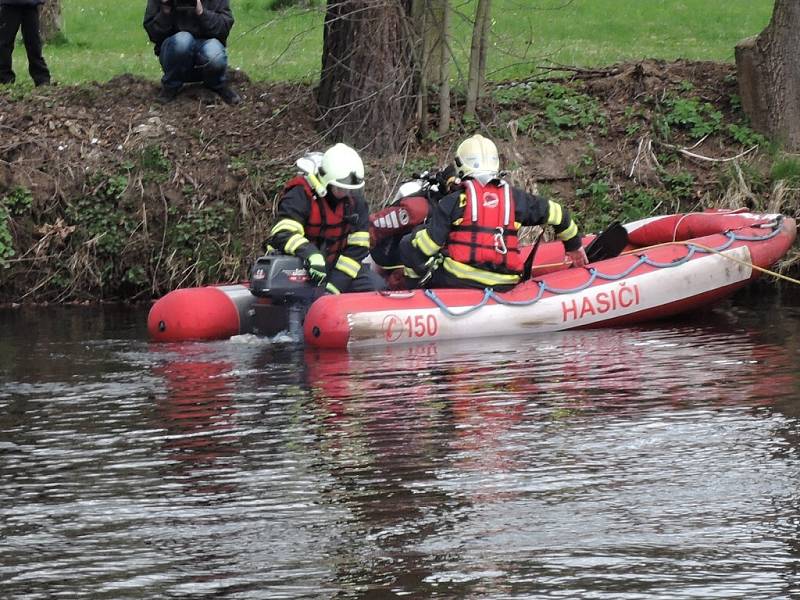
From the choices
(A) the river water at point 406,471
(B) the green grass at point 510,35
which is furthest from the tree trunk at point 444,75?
(A) the river water at point 406,471

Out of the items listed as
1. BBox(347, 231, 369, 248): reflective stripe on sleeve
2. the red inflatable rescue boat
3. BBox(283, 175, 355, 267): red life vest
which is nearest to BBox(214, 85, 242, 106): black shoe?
the red inflatable rescue boat

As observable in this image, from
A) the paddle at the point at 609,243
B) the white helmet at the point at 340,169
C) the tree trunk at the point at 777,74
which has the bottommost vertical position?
the paddle at the point at 609,243

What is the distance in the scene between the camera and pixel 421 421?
8.55 meters

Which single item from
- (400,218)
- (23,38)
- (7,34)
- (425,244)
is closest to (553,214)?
(425,244)

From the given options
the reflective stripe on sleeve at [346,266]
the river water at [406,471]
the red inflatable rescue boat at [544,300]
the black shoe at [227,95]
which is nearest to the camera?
the river water at [406,471]

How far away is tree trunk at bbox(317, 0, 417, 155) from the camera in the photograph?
15086 millimetres

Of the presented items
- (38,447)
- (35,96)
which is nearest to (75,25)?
(35,96)

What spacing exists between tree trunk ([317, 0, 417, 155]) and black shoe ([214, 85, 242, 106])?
961 mm

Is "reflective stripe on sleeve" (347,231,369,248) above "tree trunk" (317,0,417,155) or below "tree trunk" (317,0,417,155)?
below

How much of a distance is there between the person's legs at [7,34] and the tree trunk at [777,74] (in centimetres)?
744

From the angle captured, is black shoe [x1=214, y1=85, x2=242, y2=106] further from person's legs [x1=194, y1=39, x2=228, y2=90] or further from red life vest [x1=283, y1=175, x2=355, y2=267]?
red life vest [x1=283, y1=175, x2=355, y2=267]

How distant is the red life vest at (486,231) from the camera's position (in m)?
11.5

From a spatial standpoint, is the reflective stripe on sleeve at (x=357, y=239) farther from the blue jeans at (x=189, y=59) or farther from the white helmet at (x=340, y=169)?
the blue jeans at (x=189, y=59)

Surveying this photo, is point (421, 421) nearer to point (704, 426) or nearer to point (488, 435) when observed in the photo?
point (488, 435)
